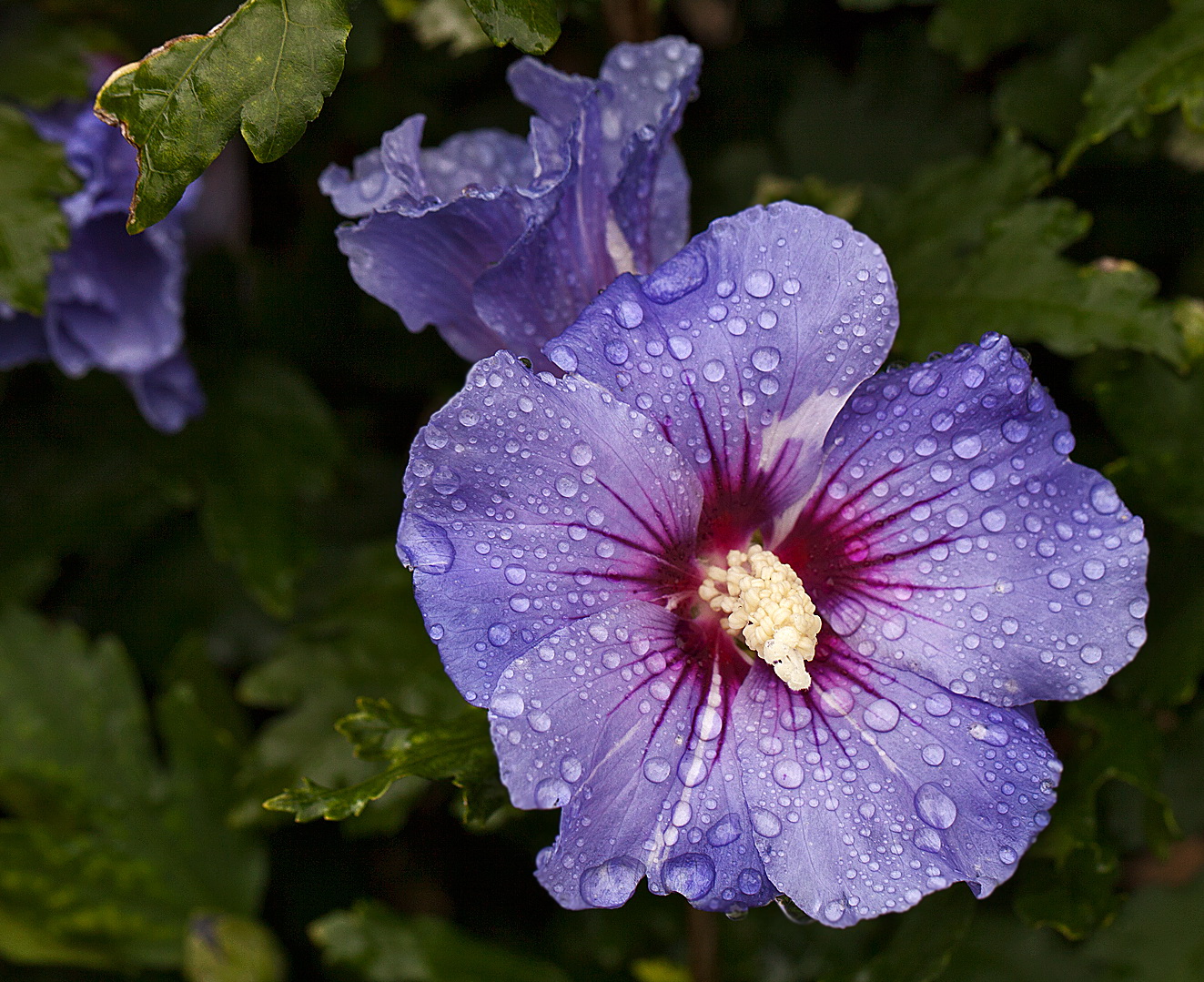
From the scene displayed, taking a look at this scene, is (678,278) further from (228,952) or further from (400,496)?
(228,952)

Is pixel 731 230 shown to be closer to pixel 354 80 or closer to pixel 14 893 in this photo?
pixel 354 80

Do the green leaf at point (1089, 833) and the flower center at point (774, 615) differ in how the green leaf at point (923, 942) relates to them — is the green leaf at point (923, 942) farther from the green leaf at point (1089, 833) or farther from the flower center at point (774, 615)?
the flower center at point (774, 615)

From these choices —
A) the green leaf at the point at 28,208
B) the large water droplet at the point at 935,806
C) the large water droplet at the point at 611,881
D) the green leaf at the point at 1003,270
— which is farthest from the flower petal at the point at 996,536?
the green leaf at the point at 28,208

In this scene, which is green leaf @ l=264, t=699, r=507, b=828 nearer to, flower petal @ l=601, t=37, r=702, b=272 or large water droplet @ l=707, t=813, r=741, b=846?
large water droplet @ l=707, t=813, r=741, b=846

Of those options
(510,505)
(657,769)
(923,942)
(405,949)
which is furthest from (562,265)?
(405,949)

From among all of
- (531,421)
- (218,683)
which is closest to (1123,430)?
(531,421)

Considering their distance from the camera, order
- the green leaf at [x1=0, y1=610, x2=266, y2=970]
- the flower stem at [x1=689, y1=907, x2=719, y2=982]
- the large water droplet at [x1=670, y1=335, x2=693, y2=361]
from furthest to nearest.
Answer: the green leaf at [x1=0, y1=610, x2=266, y2=970]
the flower stem at [x1=689, y1=907, x2=719, y2=982]
the large water droplet at [x1=670, y1=335, x2=693, y2=361]

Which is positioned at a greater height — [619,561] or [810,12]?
[810,12]

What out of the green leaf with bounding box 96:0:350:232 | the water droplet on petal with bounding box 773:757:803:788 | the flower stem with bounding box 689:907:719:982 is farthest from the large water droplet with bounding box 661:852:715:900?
the green leaf with bounding box 96:0:350:232

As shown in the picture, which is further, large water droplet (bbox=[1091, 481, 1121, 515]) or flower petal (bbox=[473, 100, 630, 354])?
flower petal (bbox=[473, 100, 630, 354])
